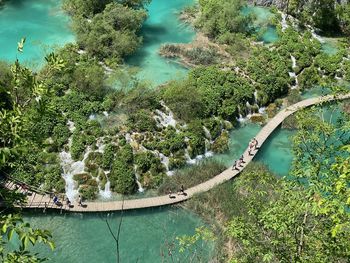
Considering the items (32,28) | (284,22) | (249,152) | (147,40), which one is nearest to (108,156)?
(249,152)

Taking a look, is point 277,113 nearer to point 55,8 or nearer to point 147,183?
point 147,183

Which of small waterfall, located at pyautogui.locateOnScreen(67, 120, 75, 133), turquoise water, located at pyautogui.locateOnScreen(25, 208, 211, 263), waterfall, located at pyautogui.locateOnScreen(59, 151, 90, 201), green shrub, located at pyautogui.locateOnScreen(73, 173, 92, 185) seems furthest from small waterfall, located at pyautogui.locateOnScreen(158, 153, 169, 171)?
small waterfall, located at pyautogui.locateOnScreen(67, 120, 75, 133)

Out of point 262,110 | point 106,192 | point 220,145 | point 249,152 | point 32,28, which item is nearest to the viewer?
point 106,192

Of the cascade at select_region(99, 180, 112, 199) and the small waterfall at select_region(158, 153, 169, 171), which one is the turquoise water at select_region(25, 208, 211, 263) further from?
the small waterfall at select_region(158, 153, 169, 171)

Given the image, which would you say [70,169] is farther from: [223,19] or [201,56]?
[223,19]

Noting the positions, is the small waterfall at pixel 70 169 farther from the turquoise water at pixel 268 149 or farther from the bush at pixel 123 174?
the turquoise water at pixel 268 149

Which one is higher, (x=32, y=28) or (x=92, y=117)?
(x=32, y=28)

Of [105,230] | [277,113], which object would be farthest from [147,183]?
[277,113]
